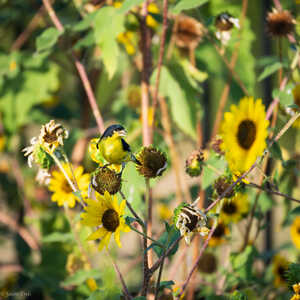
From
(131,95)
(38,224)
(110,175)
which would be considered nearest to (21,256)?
(38,224)

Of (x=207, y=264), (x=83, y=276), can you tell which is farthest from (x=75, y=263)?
(x=207, y=264)

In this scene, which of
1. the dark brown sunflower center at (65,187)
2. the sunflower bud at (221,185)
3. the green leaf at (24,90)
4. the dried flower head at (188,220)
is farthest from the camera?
the green leaf at (24,90)

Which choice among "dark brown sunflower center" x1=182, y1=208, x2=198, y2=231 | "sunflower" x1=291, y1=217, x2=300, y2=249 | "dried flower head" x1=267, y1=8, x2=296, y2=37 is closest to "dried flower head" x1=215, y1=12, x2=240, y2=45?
"dried flower head" x1=267, y1=8, x2=296, y2=37

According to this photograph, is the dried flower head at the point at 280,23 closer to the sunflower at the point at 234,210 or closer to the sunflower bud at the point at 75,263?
the sunflower at the point at 234,210

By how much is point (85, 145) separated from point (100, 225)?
0.49 meters

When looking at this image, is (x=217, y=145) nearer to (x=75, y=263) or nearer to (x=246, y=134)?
(x=246, y=134)

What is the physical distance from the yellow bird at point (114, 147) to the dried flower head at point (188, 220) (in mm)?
58

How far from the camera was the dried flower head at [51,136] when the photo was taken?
381 millimetres

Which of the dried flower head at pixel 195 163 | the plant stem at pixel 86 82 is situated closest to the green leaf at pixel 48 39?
the plant stem at pixel 86 82

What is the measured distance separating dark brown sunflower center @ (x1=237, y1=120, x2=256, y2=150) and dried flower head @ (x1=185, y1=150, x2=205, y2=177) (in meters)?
0.07

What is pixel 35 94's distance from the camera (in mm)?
834

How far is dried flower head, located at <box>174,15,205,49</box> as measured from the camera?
64 cm

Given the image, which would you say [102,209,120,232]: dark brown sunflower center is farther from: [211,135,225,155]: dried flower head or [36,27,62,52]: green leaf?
[36,27,62,52]: green leaf

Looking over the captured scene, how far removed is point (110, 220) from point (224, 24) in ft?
0.93
